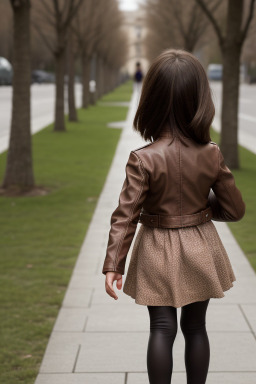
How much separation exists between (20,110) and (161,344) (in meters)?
7.40

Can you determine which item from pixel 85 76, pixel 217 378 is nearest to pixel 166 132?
pixel 217 378

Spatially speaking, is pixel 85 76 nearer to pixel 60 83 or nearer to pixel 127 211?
pixel 60 83

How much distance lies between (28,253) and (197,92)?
13.4ft

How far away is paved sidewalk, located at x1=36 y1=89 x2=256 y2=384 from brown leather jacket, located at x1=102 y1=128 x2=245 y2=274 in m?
1.12

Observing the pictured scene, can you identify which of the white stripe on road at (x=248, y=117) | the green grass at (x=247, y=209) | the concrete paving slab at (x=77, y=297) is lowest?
the white stripe on road at (x=248, y=117)

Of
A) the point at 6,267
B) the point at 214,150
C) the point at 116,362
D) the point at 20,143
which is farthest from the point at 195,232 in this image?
the point at 20,143

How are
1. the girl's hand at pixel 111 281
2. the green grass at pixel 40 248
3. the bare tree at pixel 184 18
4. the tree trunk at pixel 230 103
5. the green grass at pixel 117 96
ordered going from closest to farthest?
the girl's hand at pixel 111 281, the green grass at pixel 40 248, the tree trunk at pixel 230 103, the bare tree at pixel 184 18, the green grass at pixel 117 96

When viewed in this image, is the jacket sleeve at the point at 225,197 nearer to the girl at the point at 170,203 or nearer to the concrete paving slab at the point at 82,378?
the girl at the point at 170,203

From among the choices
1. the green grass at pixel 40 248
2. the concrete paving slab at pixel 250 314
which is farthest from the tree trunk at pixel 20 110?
the concrete paving slab at pixel 250 314

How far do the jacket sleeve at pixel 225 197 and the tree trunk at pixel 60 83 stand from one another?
15.6m

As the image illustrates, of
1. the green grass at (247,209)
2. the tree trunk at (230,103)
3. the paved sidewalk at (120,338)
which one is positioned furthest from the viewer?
the tree trunk at (230,103)

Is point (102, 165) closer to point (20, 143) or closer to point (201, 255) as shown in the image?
point (20, 143)

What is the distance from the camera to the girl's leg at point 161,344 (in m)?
2.86

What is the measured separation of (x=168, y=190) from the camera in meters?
2.88
